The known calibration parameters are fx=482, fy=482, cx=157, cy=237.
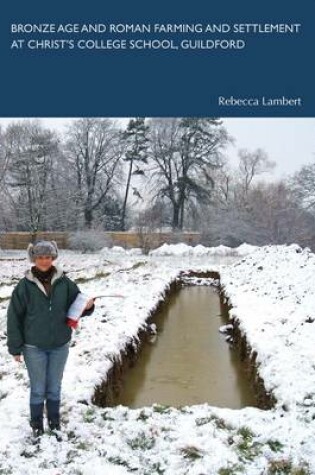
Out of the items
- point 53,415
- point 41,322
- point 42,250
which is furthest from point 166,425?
point 42,250

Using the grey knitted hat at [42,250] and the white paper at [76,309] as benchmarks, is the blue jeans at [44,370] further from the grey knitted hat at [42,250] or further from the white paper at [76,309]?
the grey knitted hat at [42,250]

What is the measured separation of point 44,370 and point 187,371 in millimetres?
4217

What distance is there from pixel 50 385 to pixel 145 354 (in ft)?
15.8

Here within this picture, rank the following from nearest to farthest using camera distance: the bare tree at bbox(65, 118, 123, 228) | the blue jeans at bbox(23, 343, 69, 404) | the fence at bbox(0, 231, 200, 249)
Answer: the blue jeans at bbox(23, 343, 69, 404) < the fence at bbox(0, 231, 200, 249) < the bare tree at bbox(65, 118, 123, 228)

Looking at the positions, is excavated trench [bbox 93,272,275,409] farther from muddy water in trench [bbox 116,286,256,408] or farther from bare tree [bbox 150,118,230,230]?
bare tree [bbox 150,118,230,230]

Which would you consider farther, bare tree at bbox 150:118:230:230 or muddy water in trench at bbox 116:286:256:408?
bare tree at bbox 150:118:230:230

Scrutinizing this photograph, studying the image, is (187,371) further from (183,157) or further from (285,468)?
(183,157)

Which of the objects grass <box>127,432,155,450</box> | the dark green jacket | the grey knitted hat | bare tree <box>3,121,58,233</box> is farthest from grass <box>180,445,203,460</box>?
bare tree <box>3,121,58,233</box>

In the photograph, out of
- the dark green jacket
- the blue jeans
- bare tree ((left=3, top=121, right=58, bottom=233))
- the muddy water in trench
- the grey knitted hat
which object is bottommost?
the muddy water in trench

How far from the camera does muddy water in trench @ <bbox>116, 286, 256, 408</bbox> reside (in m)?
6.78

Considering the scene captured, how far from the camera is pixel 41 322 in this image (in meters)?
4.12

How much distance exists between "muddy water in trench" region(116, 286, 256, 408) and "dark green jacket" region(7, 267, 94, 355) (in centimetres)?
282

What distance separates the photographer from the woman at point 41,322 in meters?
4.11

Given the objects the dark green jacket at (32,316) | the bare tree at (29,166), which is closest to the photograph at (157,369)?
the dark green jacket at (32,316)
